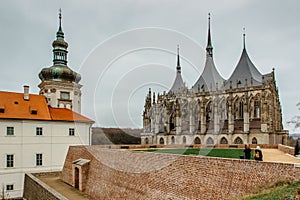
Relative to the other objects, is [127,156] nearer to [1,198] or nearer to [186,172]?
[186,172]

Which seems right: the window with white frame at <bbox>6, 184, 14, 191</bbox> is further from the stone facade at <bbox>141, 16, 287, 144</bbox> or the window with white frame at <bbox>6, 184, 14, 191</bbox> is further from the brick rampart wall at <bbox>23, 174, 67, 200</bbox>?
the stone facade at <bbox>141, 16, 287, 144</bbox>

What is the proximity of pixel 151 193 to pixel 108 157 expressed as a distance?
14.4ft

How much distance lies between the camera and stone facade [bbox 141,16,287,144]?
3431 cm

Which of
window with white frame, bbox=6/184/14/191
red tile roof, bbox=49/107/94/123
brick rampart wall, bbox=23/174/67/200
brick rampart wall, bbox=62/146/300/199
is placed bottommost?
window with white frame, bbox=6/184/14/191

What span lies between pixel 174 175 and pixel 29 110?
1910 cm

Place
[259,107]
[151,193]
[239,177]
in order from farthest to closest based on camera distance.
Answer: [259,107] → [151,193] → [239,177]

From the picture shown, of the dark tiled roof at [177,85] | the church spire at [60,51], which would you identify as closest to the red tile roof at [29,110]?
the church spire at [60,51]

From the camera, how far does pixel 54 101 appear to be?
3061cm

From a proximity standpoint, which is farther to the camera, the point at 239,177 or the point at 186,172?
the point at 186,172

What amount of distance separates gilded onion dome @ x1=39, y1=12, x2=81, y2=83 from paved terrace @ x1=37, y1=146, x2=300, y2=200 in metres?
15.2

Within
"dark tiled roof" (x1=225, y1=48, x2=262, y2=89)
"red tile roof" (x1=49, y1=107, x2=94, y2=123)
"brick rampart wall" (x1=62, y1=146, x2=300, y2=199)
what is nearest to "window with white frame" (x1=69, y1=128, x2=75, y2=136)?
"red tile roof" (x1=49, y1=107, x2=94, y2=123)

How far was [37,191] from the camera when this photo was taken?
642 inches

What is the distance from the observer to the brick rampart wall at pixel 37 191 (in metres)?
12.9

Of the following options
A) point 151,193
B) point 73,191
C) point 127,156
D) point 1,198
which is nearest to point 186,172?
point 151,193
